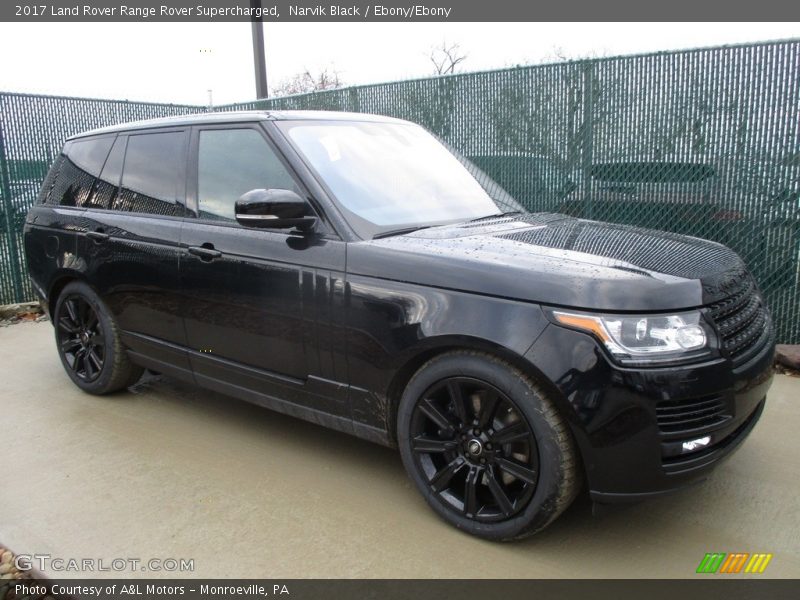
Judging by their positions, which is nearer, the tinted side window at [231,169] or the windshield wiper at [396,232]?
the windshield wiper at [396,232]

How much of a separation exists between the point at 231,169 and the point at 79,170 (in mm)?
1649

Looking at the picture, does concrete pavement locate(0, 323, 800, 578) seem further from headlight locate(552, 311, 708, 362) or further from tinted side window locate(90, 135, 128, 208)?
tinted side window locate(90, 135, 128, 208)

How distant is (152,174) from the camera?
390cm

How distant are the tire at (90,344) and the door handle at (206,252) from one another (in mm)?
1102

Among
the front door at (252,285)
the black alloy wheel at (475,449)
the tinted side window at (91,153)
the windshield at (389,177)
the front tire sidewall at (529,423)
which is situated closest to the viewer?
the front tire sidewall at (529,423)

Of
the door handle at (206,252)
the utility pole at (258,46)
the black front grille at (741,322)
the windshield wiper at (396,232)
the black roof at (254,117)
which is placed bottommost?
the black front grille at (741,322)

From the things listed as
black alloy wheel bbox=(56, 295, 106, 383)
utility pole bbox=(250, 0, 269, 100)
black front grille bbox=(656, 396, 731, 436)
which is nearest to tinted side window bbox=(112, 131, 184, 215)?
black alloy wheel bbox=(56, 295, 106, 383)

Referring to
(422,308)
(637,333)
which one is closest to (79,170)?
(422,308)

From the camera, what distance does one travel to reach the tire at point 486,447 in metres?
2.41

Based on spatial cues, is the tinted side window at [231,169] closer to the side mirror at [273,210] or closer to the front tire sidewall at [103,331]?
the side mirror at [273,210]

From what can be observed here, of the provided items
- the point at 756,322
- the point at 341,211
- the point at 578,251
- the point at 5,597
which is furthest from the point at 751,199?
the point at 5,597

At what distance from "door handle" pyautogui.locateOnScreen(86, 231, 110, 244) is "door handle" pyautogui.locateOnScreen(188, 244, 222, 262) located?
0.91 meters

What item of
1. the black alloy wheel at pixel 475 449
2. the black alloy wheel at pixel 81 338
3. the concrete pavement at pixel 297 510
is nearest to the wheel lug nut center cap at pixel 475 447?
the black alloy wheel at pixel 475 449

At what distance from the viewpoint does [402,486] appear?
10.4 ft
